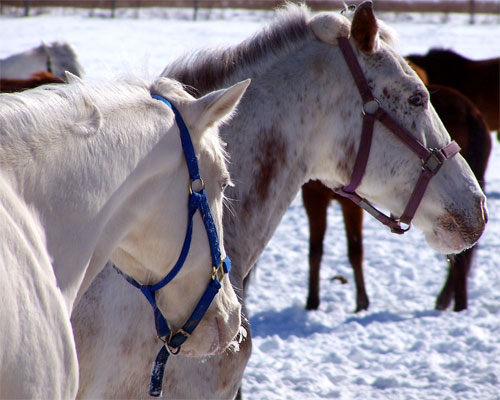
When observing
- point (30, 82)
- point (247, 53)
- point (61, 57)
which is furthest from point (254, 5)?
point (247, 53)

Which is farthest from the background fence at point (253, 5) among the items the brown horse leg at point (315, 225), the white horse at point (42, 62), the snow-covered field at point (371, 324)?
the brown horse leg at point (315, 225)

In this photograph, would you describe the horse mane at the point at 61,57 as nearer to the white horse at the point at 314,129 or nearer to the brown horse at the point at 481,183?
the brown horse at the point at 481,183

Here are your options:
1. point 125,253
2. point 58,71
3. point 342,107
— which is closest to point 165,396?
point 125,253

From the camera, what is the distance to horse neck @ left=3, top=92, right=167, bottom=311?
1.46 meters

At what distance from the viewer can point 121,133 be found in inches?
63.4

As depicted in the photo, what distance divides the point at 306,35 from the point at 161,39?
1444 centimetres

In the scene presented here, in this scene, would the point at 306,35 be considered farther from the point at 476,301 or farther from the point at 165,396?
the point at 476,301

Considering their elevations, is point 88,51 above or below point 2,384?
A: below

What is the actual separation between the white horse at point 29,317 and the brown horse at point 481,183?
4287mm

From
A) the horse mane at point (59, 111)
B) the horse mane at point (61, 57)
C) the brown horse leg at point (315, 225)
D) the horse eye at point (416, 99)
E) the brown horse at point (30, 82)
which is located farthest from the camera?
the horse mane at point (61, 57)

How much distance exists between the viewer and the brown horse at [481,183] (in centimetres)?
551

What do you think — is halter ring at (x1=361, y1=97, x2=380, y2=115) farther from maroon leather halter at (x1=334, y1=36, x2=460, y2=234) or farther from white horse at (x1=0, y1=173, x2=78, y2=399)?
white horse at (x1=0, y1=173, x2=78, y2=399)

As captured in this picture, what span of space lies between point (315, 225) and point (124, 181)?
4.34 meters

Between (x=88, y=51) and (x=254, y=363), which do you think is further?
(x=88, y=51)
